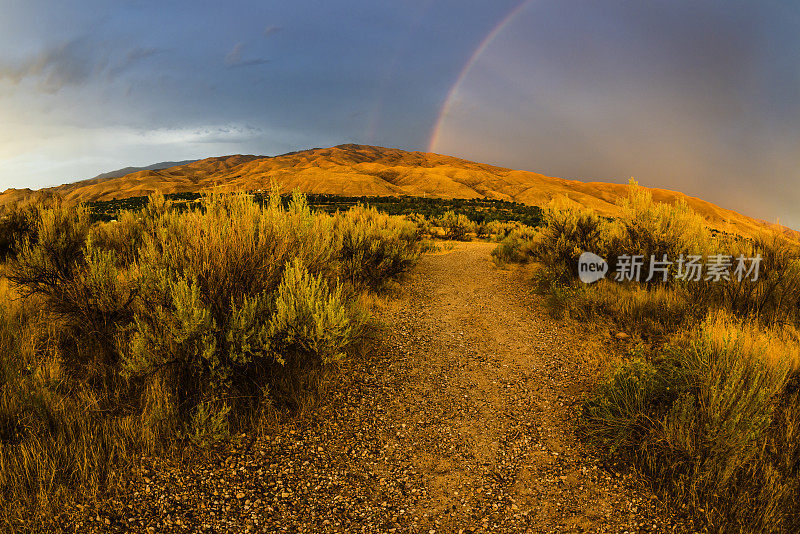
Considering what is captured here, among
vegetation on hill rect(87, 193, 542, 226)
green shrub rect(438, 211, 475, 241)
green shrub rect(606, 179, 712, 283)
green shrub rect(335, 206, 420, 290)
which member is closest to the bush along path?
green shrub rect(335, 206, 420, 290)

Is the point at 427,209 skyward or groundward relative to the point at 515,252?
skyward

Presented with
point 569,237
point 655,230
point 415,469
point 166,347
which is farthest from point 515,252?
point 166,347

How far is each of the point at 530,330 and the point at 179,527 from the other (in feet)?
18.8

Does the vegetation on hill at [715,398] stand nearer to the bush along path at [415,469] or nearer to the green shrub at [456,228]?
the bush along path at [415,469]

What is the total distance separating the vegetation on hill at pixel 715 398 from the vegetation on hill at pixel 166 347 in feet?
9.87

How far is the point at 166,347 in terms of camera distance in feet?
12.6

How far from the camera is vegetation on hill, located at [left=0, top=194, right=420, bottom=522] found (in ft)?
10.2

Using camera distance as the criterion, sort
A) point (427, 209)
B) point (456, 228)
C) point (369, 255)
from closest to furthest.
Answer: point (369, 255)
point (456, 228)
point (427, 209)

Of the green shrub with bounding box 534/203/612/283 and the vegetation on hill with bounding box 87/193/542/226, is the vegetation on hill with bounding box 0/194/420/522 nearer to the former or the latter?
the green shrub with bounding box 534/203/612/283

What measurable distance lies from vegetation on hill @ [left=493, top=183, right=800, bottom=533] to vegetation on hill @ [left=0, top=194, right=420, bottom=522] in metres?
3.01

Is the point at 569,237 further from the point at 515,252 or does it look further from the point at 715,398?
the point at 715,398

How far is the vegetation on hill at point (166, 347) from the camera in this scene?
3.12 metres

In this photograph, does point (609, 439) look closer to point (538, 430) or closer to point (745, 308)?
point (538, 430)

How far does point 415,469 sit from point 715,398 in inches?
106
